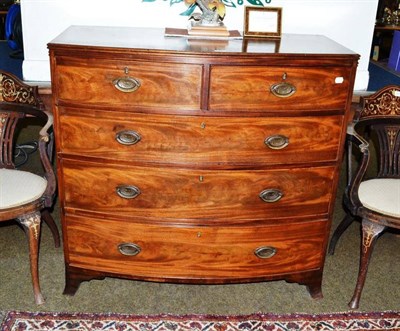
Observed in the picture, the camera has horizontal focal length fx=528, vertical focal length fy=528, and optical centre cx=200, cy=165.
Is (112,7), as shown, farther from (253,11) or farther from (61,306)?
(61,306)

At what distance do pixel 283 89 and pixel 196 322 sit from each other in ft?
3.50

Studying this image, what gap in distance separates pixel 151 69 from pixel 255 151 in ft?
1.72

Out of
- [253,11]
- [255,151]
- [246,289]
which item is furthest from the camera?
[246,289]

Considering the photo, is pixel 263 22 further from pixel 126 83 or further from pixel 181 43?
pixel 126 83

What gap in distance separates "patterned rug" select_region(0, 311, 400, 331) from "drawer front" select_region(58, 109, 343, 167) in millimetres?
714

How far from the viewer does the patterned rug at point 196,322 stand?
2242 mm

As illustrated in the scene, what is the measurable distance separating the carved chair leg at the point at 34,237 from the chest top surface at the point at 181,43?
751 mm

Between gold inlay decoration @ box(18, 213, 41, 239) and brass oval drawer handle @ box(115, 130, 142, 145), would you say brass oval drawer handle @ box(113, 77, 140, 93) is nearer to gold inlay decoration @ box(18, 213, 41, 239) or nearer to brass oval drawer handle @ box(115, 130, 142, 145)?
brass oval drawer handle @ box(115, 130, 142, 145)

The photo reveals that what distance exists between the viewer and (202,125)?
204cm

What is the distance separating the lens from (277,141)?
2.11 meters

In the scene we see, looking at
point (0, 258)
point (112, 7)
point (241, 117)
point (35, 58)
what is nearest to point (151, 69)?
point (241, 117)

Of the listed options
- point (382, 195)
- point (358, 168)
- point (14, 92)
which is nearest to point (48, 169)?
point (14, 92)

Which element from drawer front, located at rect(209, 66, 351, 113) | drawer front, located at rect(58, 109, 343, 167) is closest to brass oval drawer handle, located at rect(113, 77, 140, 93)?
drawer front, located at rect(58, 109, 343, 167)

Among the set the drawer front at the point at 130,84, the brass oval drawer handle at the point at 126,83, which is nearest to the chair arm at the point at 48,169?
the drawer front at the point at 130,84
